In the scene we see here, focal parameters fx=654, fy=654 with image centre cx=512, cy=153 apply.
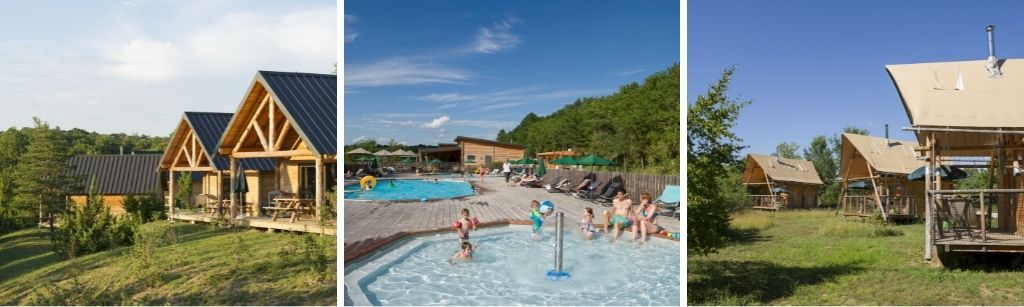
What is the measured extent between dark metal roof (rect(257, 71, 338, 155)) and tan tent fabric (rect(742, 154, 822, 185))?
1847cm

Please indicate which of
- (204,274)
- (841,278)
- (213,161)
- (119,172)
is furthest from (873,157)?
(119,172)

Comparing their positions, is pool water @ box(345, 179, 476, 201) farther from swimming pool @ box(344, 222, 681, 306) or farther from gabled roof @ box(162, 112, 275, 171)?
gabled roof @ box(162, 112, 275, 171)

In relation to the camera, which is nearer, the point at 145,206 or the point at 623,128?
the point at 623,128

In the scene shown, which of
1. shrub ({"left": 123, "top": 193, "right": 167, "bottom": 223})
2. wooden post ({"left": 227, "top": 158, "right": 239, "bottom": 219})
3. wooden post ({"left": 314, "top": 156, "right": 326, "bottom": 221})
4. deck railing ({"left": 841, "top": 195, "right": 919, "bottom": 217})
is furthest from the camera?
deck railing ({"left": 841, "top": 195, "right": 919, "bottom": 217})

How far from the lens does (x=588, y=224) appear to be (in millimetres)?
6984

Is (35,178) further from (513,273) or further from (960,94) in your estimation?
(960,94)

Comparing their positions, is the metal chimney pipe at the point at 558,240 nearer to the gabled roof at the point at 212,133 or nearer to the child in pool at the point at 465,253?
the child in pool at the point at 465,253

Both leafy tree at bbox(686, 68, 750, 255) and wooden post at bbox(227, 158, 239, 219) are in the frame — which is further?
wooden post at bbox(227, 158, 239, 219)

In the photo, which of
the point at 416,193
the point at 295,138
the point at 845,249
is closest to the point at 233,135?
the point at 295,138

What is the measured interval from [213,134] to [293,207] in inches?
143

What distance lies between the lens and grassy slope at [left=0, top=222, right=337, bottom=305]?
24.3ft

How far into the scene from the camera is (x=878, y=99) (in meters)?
20.3

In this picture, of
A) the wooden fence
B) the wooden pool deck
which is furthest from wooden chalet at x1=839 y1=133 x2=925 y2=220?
the wooden pool deck

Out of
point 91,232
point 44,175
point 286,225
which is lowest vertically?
point 91,232
